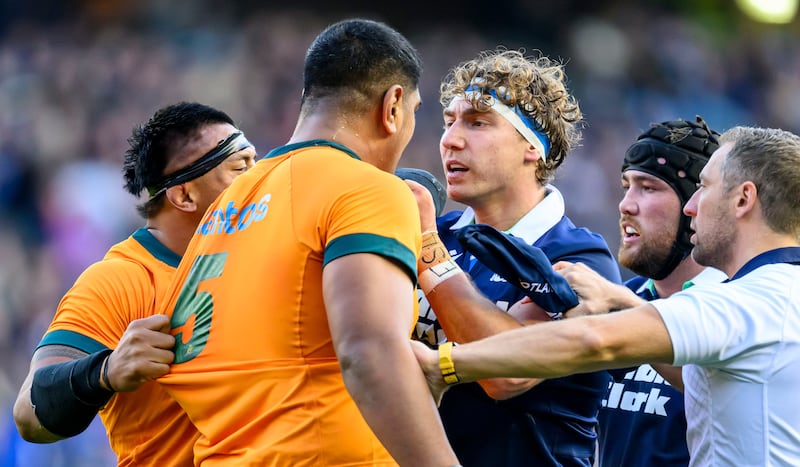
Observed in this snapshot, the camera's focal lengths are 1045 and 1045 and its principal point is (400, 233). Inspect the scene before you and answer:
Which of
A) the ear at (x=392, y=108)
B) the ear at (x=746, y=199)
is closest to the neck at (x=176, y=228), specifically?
the ear at (x=392, y=108)

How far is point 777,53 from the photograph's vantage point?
1570 centimetres

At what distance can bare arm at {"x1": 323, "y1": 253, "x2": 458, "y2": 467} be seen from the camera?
3033 mm

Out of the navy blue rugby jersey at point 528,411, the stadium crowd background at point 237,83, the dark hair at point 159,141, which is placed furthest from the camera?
the stadium crowd background at point 237,83

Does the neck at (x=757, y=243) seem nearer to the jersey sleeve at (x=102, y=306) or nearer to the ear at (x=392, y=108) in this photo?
the ear at (x=392, y=108)

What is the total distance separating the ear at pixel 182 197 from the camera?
15.1 feet

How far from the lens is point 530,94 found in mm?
4637

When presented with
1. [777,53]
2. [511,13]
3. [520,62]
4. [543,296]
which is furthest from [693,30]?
[543,296]

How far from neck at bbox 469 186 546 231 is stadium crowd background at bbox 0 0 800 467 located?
4969mm

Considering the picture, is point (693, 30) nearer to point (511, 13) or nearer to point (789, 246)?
point (511, 13)

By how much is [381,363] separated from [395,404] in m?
0.13

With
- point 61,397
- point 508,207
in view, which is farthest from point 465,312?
point 61,397

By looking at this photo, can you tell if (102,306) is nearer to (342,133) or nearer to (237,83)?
(342,133)

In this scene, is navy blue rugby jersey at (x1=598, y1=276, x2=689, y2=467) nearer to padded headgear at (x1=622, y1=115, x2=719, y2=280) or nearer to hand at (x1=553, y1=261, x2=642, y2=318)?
padded headgear at (x1=622, y1=115, x2=719, y2=280)

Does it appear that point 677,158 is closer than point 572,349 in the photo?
No
